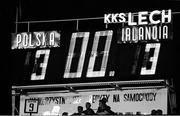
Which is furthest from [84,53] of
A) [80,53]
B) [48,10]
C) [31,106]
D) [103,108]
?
[48,10]

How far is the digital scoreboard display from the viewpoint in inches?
669

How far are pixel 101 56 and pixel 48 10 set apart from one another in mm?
2762

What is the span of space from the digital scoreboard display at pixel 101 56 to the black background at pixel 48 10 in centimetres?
118

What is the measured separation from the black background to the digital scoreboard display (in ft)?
3.88

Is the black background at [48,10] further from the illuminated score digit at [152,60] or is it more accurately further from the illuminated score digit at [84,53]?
the illuminated score digit at [152,60]

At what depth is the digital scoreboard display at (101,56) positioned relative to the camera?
1700cm

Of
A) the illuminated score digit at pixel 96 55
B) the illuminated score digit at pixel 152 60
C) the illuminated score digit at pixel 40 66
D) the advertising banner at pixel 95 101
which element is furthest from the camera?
the illuminated score digit at pixel 40 66

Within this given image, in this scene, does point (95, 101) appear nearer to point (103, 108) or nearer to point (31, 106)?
point (103, 108)

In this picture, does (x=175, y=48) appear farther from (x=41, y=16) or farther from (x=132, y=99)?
(x=41, y=16)

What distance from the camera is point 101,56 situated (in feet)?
57.1

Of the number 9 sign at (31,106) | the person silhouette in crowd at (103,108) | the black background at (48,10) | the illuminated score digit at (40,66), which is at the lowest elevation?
the number 9 sign at (31,106)

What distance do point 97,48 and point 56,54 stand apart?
1.04 m

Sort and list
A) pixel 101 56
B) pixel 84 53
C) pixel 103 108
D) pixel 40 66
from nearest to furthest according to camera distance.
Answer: pixel 103 108 → pixel 101 56 → pixel 84 53 → pixel 40 66

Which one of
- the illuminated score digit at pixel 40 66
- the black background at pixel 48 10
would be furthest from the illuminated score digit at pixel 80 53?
the black background at pixel 48 10
